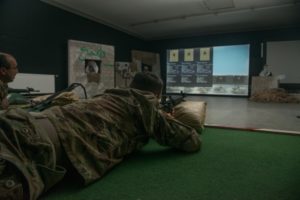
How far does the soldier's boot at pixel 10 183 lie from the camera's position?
0.66 metres

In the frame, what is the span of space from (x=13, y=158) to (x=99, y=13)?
5.40 meters

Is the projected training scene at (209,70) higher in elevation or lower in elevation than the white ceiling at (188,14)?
lower

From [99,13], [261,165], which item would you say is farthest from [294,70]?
[261,165]

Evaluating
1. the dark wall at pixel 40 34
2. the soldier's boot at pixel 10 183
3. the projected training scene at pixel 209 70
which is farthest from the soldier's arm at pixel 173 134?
the projected training scene at pixel 209 70

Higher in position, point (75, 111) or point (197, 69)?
point (197, 69)

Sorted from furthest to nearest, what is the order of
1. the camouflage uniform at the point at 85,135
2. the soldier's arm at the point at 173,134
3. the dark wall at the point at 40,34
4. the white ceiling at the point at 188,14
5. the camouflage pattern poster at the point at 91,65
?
the camouflage pattern poster at the point at 91,65, the white ceiling at the point at 188,14, the dark wall at the point at 40,34, the soldier's arm at the point at 173,134, the camouflage uniform at the point at 85,135

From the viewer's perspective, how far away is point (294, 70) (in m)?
6.36

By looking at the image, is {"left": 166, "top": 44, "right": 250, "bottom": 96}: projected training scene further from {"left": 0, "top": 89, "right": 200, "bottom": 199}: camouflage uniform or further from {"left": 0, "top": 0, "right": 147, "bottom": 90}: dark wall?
{"left": 0, "top": 89, "right": 200, "bottom": 199}: camouflage uniform

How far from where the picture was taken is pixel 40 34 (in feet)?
15.4

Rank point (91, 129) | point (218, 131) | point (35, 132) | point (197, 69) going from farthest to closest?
point (197, 69)
point (218, 131)
point (91, 129)
point (35, 132)

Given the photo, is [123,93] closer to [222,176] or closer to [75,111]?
[75,111]

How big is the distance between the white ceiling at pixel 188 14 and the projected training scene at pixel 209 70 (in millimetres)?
719

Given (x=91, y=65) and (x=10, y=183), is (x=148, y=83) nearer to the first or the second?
(x=10, y=183)

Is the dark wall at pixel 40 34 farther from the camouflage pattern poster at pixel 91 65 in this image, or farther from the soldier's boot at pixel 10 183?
the soldier's boot at pixel 10 183
